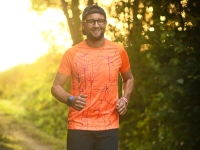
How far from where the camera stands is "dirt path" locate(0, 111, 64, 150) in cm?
926

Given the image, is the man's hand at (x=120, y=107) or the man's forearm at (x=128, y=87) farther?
the man's forearm at (x=128, y=87)

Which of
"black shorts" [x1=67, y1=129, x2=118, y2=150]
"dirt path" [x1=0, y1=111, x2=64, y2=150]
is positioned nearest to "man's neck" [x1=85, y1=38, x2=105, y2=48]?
"black shorts" [x1=67, y1=129, x2=118, y2=150]

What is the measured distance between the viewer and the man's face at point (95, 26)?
4156 millimetres

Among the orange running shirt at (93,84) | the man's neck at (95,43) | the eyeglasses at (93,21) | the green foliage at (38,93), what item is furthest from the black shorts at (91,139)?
the green foliage at (38,93)

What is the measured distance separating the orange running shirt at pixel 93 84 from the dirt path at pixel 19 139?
4.78 meters

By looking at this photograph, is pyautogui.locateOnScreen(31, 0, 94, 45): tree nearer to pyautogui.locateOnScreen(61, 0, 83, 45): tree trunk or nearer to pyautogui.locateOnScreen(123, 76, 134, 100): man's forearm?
pyautogui.locateOnScreen(61, 0, 83, 45): tree trunk

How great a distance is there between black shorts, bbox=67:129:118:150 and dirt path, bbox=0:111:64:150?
4690 millimetres

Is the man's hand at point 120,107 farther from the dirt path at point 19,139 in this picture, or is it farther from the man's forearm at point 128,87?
the dirt path at point 19,139

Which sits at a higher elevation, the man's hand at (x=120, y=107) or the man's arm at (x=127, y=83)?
the man's arm at (x=127, y=83)

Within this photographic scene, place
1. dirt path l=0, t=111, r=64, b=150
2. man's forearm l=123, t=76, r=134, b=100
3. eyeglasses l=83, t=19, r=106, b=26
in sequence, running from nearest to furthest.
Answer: eyeglasses l=83, t=19, r=106, b=26
man's forearm l=123, t=76, r=134, b=100
dirt path l=0, t=111, r=64, b=150

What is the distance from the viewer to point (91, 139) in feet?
13.5

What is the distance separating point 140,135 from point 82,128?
487 cm

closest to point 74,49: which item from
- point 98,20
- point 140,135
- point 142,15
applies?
point 98,20

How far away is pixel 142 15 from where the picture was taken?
770 cm
